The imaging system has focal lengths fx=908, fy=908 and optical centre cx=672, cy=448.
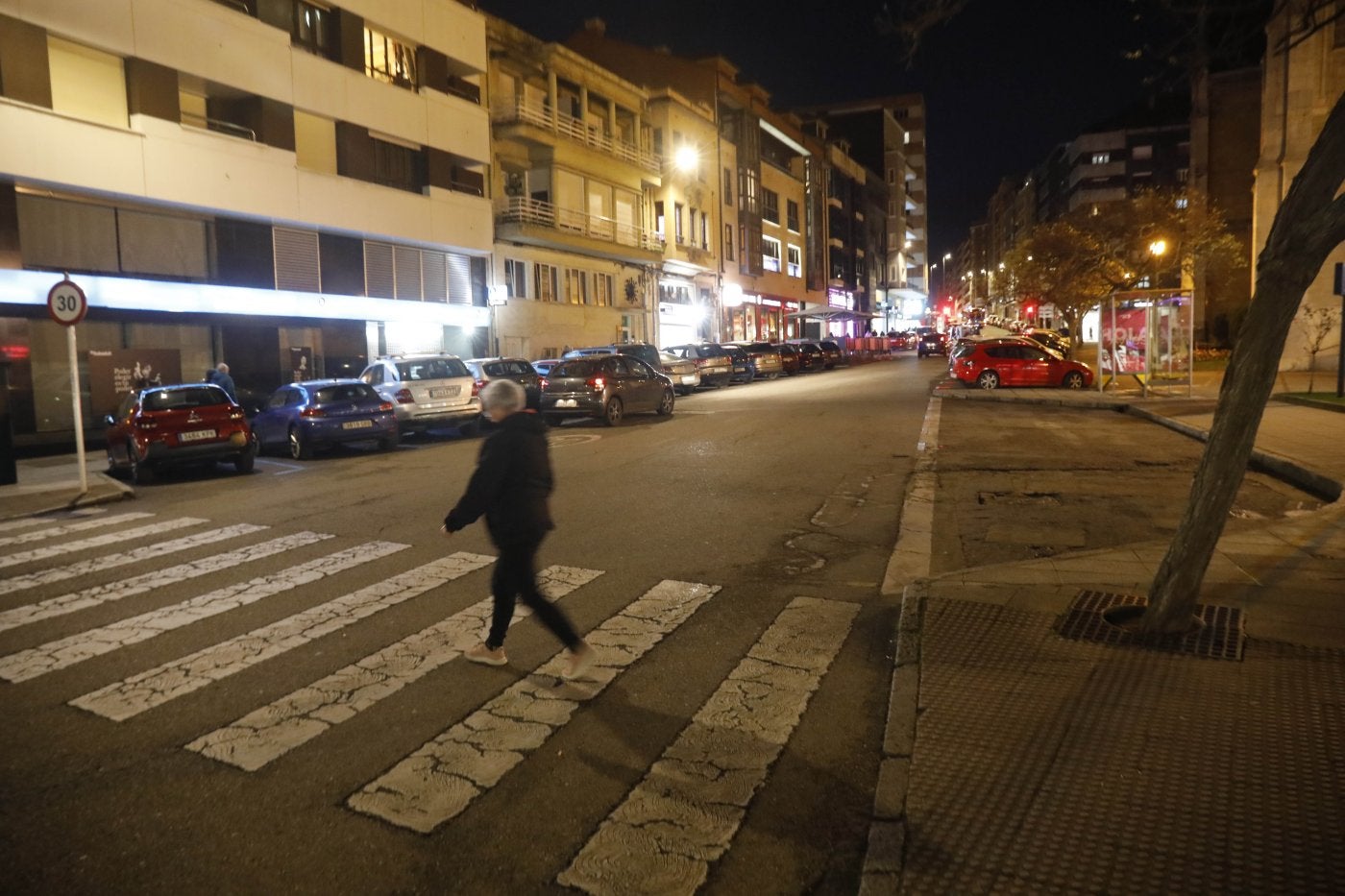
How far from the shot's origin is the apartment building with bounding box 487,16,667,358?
33.6 meters

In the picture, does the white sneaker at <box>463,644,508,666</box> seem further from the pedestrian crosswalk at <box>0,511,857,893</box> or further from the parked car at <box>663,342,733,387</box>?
the parked car at <box>663,342,733,387</box>

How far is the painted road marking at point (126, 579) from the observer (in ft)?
22.6

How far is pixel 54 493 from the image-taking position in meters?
13.1

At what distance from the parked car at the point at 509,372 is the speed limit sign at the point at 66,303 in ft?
28.2

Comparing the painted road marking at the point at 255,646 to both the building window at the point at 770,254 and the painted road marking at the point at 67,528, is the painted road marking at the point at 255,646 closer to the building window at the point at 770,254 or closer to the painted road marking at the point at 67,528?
the painted road marking at the point at 67,528

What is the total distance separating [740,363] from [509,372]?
56.3ft

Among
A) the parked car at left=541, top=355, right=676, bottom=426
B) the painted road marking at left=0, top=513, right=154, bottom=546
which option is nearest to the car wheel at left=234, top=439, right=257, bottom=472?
the painted road marking at left=0, top=513, right=154, bottom=546

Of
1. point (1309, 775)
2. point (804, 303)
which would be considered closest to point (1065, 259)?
point (804, 303)

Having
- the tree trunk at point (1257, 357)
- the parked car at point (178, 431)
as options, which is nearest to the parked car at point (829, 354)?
the parked car at point (178, 431)

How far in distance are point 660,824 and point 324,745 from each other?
71.3 inches

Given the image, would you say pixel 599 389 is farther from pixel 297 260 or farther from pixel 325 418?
pixel 297 260

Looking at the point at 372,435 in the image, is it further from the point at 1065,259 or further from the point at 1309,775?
the point at 1065,259

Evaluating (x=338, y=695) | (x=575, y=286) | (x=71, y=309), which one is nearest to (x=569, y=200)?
(x=575, y=286)

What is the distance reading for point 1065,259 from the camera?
1751 inches
